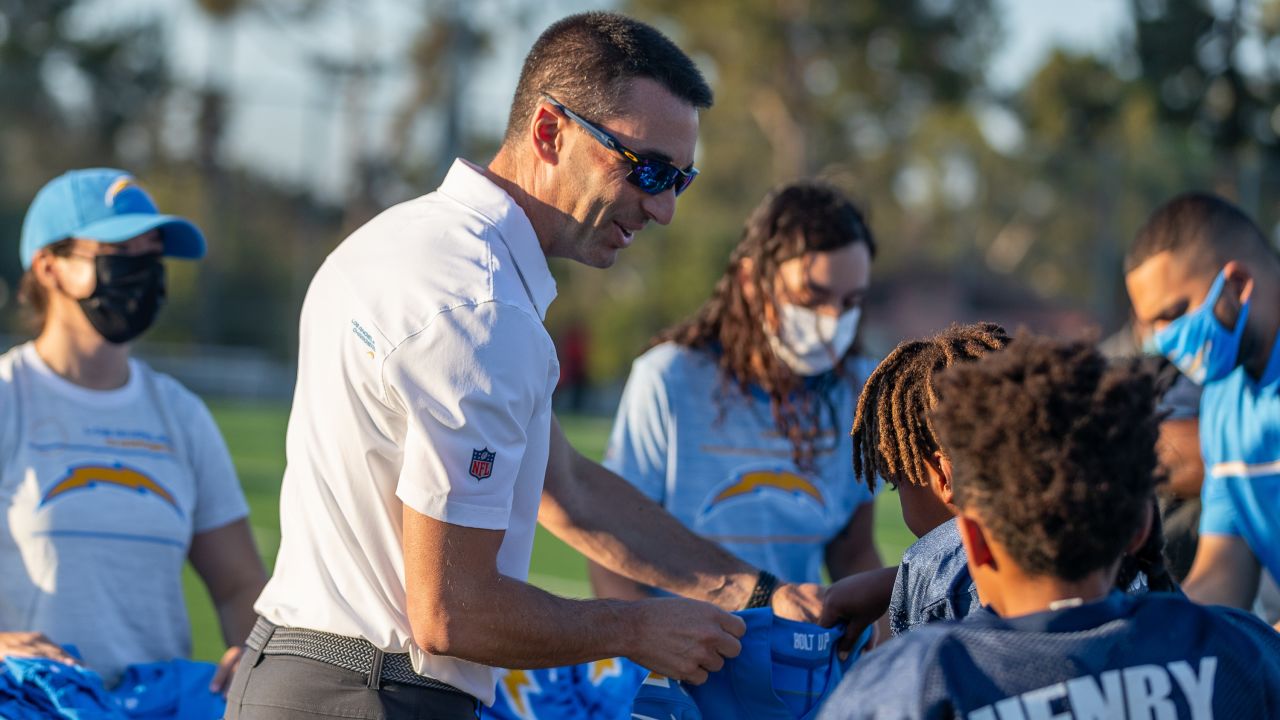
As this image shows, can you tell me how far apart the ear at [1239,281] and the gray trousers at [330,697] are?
9.05ft

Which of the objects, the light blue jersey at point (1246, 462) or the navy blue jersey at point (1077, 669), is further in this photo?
the light blue jersey at point (1246, 462)

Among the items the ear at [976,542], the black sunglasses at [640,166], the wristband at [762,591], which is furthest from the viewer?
the wristband at [762,591]

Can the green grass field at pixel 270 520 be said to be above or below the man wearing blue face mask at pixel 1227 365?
above

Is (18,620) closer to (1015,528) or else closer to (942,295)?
(1015,528)

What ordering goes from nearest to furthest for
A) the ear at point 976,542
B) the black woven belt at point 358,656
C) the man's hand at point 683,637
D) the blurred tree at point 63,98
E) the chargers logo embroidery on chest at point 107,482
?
1. the ear at point 976,542
2. the black woven belt at point 358,656
3. the man's hand at point 683,637
4. the chargers logo embroidery on chest at point 107,482
5. the blurred tree at point 63,98

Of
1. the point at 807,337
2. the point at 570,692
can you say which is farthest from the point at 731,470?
the point at 570,692

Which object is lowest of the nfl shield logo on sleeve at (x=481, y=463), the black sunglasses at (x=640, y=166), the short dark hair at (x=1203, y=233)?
the nfl shield logo on sleeve at (x=481, y=463)

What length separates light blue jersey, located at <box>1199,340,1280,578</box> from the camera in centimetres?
424

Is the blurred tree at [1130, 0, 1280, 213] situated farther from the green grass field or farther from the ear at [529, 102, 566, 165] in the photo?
the ear at [529, 102, 566, 165]

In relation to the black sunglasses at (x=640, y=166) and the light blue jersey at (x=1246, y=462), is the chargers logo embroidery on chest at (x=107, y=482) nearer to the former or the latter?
the black sunglasses at (x=640, y=166)

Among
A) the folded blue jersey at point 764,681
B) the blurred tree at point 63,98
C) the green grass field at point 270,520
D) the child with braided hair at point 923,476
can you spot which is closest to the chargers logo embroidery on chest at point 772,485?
the folded blue jersey at point 764,681

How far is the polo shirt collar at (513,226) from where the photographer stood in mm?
2979

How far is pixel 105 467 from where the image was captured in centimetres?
425

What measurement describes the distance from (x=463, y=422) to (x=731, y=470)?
82.7 inches
